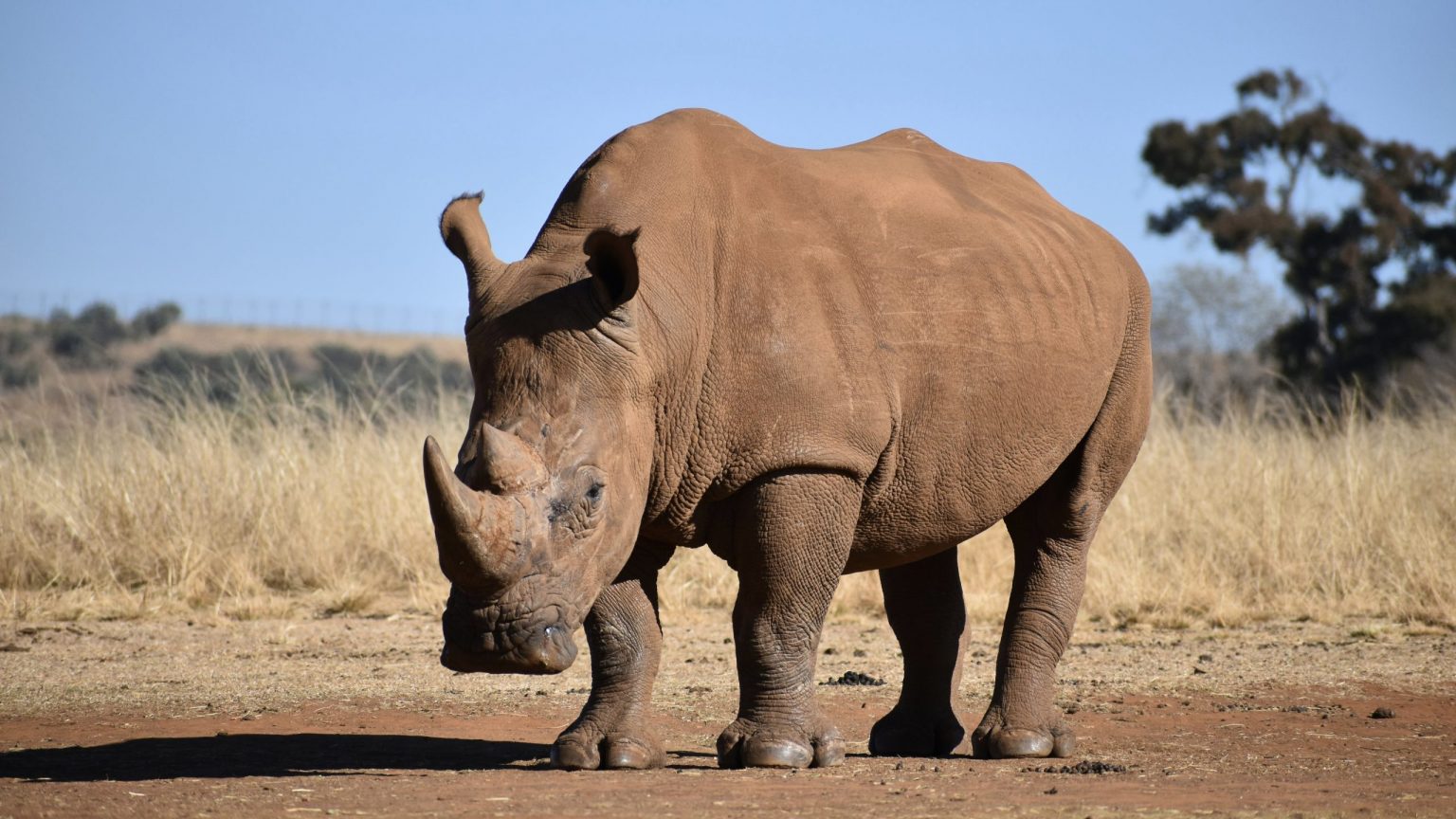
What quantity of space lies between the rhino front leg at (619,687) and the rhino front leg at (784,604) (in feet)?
0.96

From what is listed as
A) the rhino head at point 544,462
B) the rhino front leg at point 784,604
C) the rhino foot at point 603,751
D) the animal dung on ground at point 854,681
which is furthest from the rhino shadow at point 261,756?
the animal dung on ground at point 854,681

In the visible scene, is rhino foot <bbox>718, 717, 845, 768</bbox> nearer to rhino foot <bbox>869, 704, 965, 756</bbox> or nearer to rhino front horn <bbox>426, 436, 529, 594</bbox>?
rhino foot <bbox>869, 704, 965, 756</bbox>

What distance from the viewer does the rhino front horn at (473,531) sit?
14.6ft

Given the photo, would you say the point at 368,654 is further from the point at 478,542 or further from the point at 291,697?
the point at 478,542

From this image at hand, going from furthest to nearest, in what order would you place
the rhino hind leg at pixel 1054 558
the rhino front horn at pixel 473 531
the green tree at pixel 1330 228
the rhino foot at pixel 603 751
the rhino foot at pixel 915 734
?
the green tree at pixel 1330 228
the rhino foot at pixel 915 734
the rhino hind leg at pixel 1054 558
the rhino foot at pixel 603 751
the rhino front horn at pixel 473 531

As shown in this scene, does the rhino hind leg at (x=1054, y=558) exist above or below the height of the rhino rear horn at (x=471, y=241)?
below

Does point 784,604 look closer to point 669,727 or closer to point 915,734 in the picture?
point 915,734

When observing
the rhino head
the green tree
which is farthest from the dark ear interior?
the green tree

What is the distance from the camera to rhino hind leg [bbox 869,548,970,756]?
640cm

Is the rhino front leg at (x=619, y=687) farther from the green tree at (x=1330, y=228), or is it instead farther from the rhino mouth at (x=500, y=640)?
the green tree at (x=1330, y=228)

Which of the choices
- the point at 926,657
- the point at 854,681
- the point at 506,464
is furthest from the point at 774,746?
the point at 854,681

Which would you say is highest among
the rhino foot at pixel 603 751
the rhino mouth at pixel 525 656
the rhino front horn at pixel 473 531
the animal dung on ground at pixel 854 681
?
the rhino front horn at pixel 473 531

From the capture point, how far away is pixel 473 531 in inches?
178

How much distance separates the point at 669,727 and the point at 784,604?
1.57 metres
